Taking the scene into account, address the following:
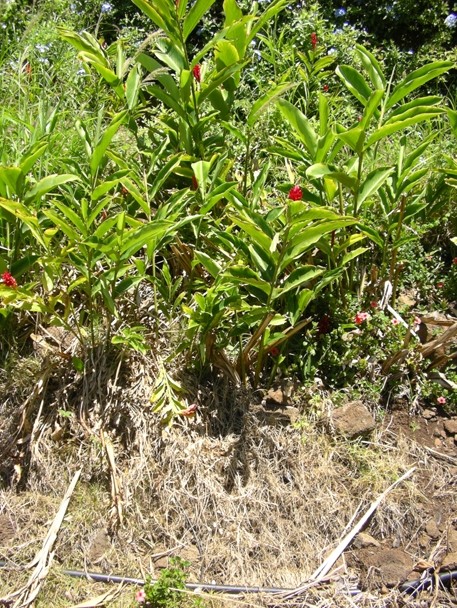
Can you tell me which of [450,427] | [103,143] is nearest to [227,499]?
[450,427]

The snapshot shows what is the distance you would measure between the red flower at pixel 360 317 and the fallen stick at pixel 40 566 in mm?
1278

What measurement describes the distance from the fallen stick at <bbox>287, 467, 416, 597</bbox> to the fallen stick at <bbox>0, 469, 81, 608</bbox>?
2.87ft

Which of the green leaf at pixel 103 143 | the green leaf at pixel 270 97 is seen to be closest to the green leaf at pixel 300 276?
the green leaf at pixel 270 97

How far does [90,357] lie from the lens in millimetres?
3008

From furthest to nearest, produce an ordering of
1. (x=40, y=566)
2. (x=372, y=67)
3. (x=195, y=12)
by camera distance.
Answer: (x=372, y=67) < (x=195, y=12) < (x=40, y=566)

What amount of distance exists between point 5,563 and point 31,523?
17 cm

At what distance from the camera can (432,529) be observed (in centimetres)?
281

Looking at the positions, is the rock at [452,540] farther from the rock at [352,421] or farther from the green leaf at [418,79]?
the green leaf at [418,79]

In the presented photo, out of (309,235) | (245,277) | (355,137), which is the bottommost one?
(245,277)

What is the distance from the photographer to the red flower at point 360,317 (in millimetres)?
3072

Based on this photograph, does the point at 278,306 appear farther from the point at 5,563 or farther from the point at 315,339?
the point at 5,563

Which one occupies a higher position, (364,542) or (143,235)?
(143,235)

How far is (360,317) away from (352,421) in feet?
1.40

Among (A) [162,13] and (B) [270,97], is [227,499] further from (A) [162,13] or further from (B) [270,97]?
(A) [162,13]
